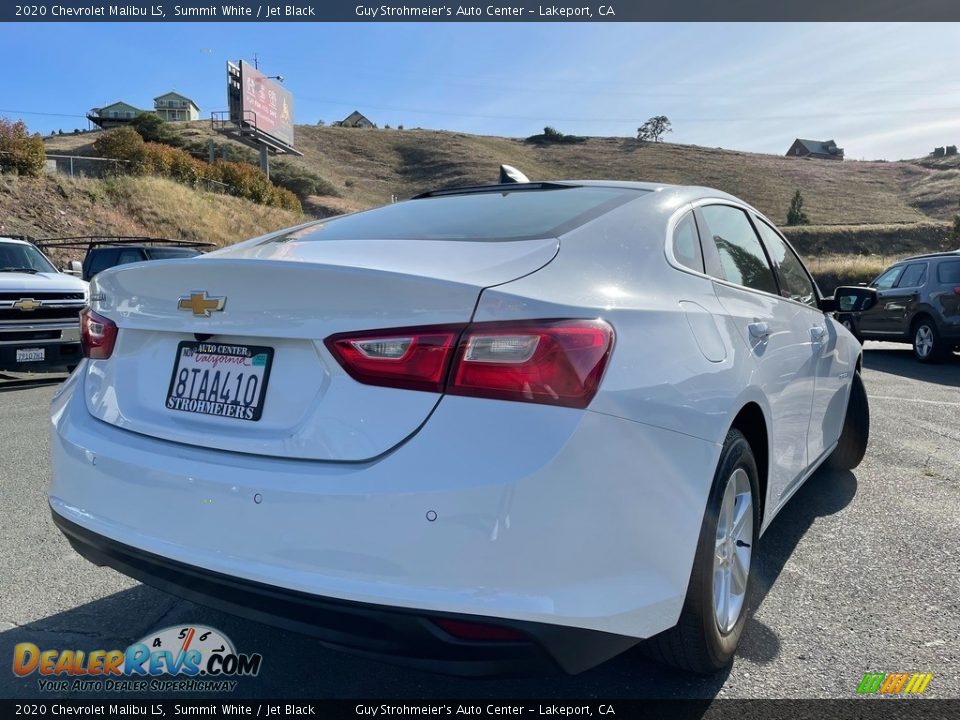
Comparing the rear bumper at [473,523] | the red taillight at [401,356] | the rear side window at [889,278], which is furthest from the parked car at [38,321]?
the rear side window at [889,278]

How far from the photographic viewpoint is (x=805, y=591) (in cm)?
310

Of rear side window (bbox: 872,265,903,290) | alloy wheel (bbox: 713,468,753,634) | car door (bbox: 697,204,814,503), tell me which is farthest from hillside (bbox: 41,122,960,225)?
alloy wheel (bbox: 713,468,753,634)

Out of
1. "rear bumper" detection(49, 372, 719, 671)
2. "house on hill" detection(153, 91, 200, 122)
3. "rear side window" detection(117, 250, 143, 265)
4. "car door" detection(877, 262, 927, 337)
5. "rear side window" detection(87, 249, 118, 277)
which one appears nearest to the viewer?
"rear bumper" detection(49, 372, 719, 671)

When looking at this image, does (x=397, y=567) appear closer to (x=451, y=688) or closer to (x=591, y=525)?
(x=591, y=525)

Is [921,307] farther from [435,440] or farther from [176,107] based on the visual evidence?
[176,107]

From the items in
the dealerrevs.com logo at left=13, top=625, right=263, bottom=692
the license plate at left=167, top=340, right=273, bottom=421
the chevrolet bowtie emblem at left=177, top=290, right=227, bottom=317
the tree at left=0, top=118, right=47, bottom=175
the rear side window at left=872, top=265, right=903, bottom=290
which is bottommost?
the dealerrevs.com logo at left=13, top=625, right=263, bottom=692

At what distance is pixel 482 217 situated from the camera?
272 centimetres

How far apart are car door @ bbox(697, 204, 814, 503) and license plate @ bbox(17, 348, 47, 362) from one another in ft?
25.7

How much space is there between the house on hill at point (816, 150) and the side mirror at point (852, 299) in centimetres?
10361

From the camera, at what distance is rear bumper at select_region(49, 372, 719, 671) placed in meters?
1.73

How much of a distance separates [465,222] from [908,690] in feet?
7.06

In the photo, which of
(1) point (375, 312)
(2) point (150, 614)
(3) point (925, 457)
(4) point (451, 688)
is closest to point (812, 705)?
(4) point (451, 688)

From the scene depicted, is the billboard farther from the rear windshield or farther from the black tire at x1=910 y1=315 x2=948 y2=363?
the rear windshield

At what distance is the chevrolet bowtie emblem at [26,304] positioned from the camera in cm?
832
